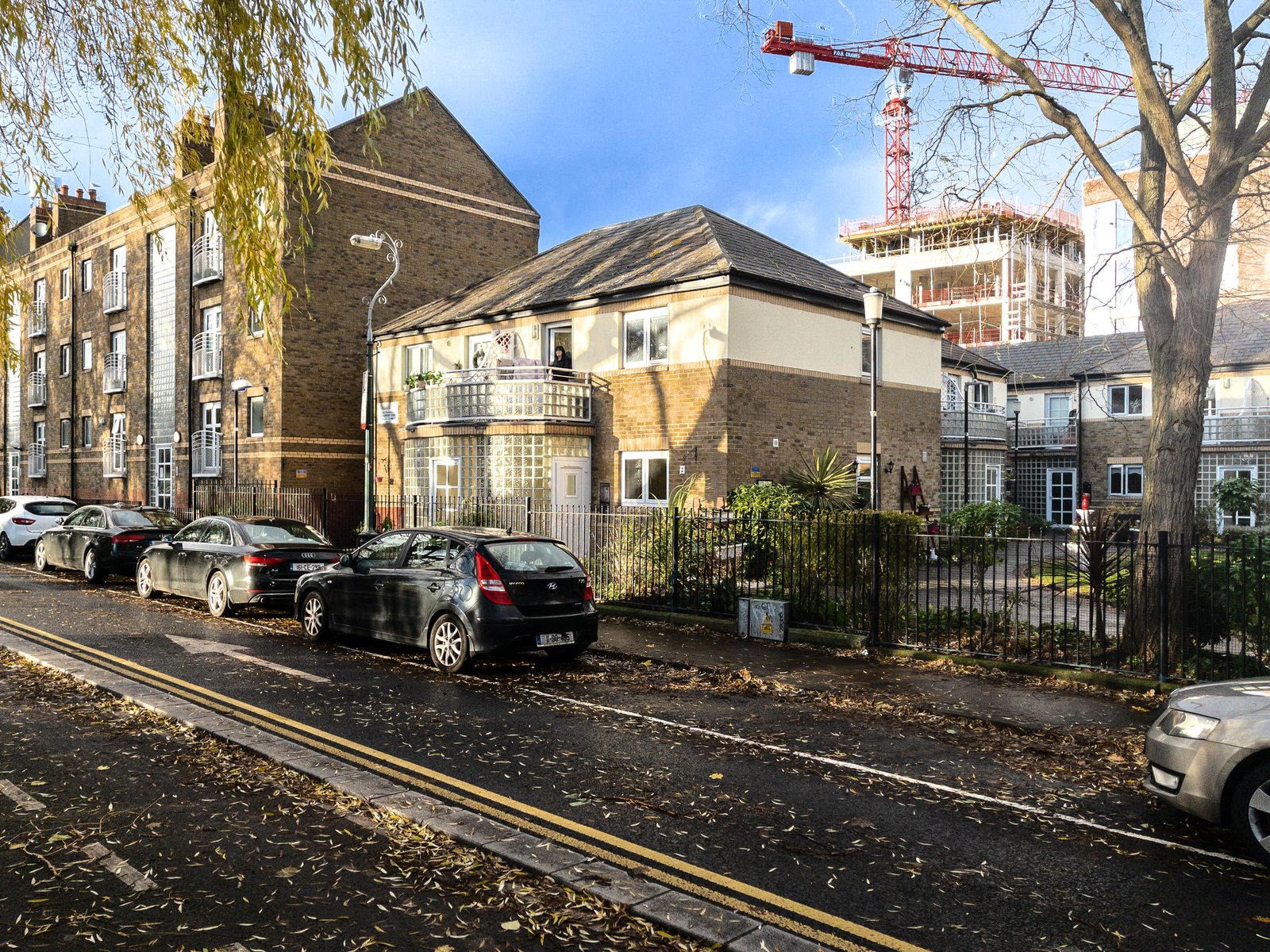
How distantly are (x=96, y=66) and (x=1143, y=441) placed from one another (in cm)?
3634

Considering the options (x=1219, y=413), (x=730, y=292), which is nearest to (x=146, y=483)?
(x=730, y=292)

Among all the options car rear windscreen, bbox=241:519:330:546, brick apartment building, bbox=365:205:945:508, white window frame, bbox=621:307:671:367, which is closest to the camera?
car rear windscreen, bbox=241:519:330:546

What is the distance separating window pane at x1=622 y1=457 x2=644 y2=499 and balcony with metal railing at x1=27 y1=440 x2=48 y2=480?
32.0 m

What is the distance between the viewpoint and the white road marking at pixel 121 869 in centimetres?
413

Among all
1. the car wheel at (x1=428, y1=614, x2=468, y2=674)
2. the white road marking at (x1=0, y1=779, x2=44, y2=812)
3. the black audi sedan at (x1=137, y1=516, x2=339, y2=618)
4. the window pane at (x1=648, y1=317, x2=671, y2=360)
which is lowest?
the white road marking at (x1=0, y1=779, x2=44, y2=812)

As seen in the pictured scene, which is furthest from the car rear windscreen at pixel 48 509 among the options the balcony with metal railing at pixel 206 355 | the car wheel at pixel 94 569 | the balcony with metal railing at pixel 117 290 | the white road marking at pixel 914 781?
the white road marking at pixel 914 781

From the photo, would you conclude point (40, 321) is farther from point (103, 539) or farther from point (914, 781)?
point (914, 781)

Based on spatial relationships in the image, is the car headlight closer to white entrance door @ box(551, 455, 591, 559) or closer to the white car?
white entrance door @ box(551, 455, 591, 559)

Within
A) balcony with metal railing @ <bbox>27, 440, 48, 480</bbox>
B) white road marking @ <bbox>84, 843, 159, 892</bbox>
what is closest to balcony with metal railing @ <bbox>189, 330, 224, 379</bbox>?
balcony with metal railing @ <bbox>27, 440, 48, 480</bbox>

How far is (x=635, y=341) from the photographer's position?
21.0 meters

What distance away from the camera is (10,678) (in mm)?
8383

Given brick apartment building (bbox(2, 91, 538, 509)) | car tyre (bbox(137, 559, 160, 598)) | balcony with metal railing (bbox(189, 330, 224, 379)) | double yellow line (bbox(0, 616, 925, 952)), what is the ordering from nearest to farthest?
double yellow line (bbox(0, 616, 925, 952)) → car tyre (bbox(137, 559, 160, 598)) → brick apartment building (bbox(2, 91, 538, 509)) → balcony with metal railing (bbox(189, 330, 224, 379))

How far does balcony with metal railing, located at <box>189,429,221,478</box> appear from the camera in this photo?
29109mm

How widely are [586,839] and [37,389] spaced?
149 ft
